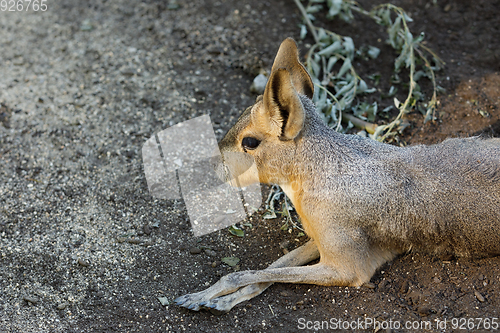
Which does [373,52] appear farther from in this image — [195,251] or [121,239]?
[121,239]

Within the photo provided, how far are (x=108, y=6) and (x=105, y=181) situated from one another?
307 centimetres

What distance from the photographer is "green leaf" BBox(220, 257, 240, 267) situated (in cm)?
396

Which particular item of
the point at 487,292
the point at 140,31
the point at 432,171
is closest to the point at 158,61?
the point at 140,31

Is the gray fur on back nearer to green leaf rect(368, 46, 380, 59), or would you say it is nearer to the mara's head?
the mara's head

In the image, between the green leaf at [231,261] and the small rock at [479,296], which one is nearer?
the small rock at [479,296]

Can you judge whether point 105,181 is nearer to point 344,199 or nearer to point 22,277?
point 22,277

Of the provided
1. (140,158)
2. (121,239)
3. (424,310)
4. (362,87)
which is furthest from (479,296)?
(140,158)

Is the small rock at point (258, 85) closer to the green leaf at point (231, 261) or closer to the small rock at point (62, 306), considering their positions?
the green leaf at point (231, 261)

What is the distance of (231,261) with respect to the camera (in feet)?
13.1

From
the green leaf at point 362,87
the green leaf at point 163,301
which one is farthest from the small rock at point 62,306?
the green leaf at point 362,87

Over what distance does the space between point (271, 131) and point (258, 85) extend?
6.70 ft

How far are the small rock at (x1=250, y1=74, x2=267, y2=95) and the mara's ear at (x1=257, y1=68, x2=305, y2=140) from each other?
200 cm

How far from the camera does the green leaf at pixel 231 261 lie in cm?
396

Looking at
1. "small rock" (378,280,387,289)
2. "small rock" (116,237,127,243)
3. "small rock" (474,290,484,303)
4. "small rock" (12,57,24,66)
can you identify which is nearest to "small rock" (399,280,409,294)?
"small rock" (378,280,387,289)
